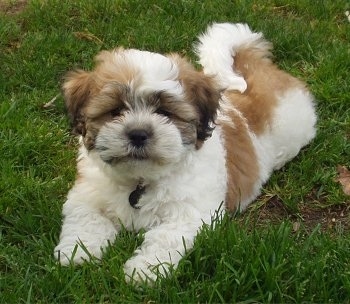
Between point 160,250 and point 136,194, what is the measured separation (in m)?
0.43

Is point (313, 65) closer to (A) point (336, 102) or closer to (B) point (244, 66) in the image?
(A) point (336, 102)

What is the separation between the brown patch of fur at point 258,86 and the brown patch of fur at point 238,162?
19 cm

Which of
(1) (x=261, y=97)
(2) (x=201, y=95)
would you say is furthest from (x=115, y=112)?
(1) (x=261, y=97)

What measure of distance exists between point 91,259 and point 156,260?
34 centimetres

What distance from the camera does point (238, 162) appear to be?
4.67 metres

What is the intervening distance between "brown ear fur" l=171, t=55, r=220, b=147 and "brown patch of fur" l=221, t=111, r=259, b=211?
45cm

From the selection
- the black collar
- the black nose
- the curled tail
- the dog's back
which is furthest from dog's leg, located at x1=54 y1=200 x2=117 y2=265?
the curled tail

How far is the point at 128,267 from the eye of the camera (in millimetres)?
3715

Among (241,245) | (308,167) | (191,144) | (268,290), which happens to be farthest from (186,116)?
(308,167)

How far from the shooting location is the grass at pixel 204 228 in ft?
11.6

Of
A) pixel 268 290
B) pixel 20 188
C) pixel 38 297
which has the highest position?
pixel 268 290

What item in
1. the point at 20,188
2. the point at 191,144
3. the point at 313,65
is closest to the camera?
the point at 191,144

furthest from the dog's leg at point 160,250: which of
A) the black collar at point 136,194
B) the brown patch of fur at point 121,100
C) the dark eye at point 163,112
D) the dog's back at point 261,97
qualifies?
the dog's back at point 261,97

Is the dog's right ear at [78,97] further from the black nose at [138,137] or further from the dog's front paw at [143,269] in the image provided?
the dog's front paw at [143,269]
